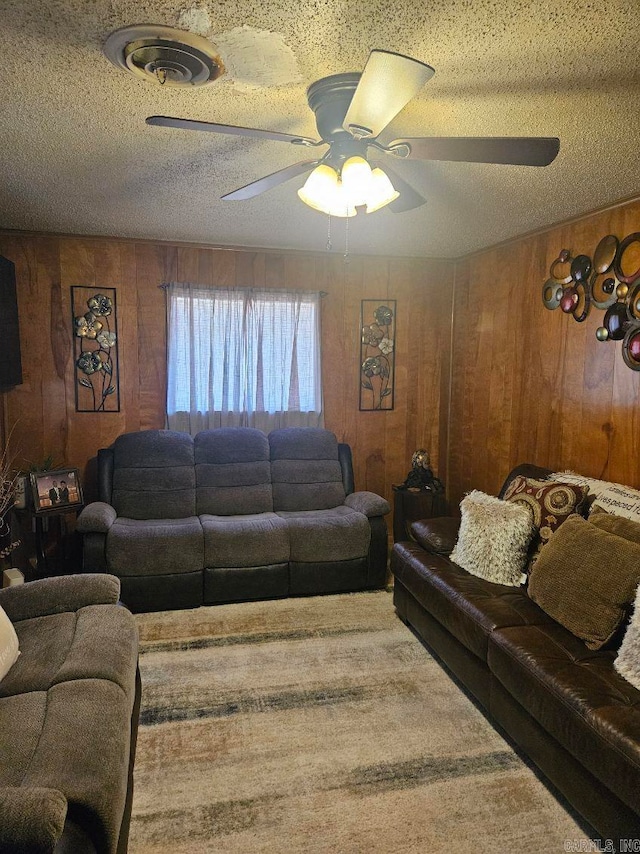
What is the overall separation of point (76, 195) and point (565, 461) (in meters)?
3.29

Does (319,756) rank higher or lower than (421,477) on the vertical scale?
lower

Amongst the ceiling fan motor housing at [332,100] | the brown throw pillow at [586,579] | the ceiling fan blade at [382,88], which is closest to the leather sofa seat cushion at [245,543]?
the brown throw pillow at [586,579]

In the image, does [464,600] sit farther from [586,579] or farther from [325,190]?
[325,190]

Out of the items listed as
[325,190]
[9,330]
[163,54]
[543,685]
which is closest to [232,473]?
[9,330]

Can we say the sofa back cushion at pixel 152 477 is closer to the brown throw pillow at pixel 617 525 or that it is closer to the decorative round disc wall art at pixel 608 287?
the brown throw pillow at pixel 617 525

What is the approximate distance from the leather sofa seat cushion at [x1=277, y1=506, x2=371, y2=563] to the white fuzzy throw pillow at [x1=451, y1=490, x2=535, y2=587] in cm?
90

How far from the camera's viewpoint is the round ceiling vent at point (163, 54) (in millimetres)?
1540

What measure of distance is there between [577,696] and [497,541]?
1020mm

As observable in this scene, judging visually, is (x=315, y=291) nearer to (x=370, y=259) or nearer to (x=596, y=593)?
(x=370, y=259)

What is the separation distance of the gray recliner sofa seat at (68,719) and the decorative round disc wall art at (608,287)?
2.87 metres

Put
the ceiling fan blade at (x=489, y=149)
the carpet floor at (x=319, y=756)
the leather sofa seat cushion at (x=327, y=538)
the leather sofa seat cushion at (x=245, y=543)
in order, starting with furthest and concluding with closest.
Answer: the leather sofa seat cushion at (x=327, y=538)
the leather sofa seat cushion at (x=245, y=543)
the carpet floor at (x=319, y=756)
the ceiling fan blade at (x=489, y=149)

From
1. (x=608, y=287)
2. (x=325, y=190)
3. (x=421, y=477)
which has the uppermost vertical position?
(x=325, y=190)

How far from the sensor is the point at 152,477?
4016mm

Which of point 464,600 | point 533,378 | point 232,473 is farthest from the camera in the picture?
point 232,473
